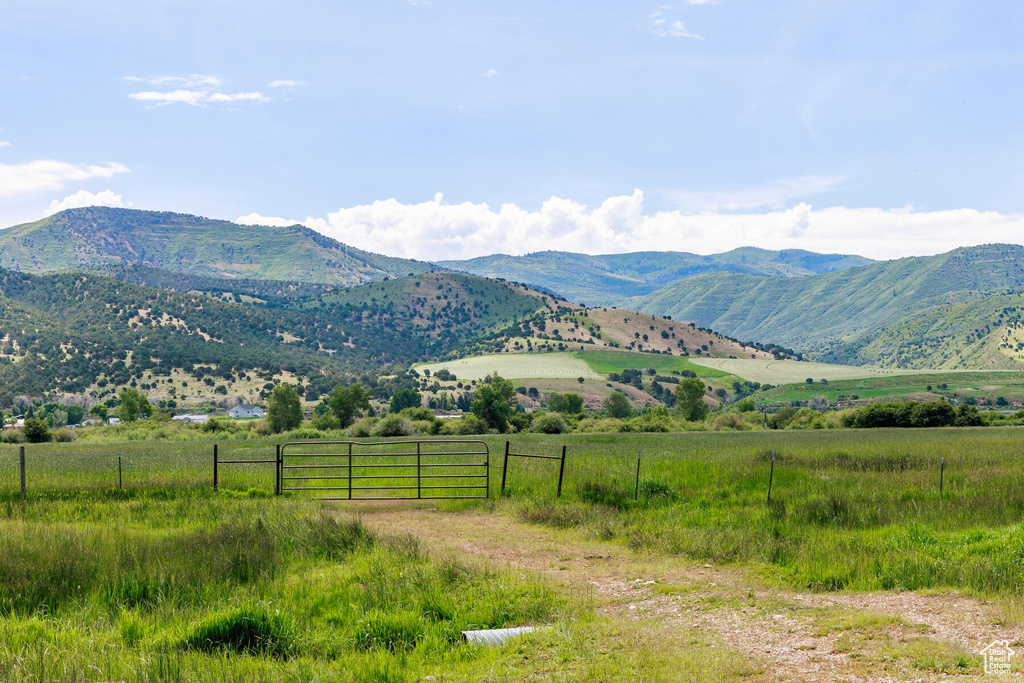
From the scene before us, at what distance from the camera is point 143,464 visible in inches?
1260

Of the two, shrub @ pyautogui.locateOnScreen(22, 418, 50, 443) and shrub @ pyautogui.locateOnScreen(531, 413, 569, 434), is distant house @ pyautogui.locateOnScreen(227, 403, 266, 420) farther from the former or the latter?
shrub @ pyautogui.locateOnScreen(531, 413, 569, 434)

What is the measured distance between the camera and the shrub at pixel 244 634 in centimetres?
897

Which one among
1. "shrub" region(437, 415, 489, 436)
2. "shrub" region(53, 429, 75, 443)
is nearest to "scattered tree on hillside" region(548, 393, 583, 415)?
"shrub" region(437, 415, 489, 436)

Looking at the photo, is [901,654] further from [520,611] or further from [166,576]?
[166,576]

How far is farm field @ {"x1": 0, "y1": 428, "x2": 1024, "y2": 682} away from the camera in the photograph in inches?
322

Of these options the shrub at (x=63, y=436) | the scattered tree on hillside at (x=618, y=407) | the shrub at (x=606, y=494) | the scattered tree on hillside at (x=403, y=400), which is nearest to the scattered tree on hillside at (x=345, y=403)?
the shrub at (x=63, y=436)

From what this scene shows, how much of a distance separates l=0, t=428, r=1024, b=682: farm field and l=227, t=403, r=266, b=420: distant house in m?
155

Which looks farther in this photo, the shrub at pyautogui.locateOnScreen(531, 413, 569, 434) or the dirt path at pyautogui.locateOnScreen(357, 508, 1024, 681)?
the shrub at pyautogui.locateOnScreen(531, 413, 569, 434)

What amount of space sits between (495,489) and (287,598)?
11.7 metres

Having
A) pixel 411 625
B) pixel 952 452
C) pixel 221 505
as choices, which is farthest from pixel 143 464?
pixel 952 452

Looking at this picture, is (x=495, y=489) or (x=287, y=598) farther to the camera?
(x=495, y=489)

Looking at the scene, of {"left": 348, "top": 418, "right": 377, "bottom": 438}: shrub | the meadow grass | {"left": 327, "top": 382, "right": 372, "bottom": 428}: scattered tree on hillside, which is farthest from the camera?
{"left": 327, "top": 382, "right": 372, "bottom": 428}: scattered tree on hillside

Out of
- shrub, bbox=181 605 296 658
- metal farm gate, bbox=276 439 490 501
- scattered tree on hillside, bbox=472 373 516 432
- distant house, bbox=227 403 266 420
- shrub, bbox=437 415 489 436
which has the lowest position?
distant house, bbox=227 403 266 420

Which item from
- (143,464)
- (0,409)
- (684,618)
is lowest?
(0,409)
